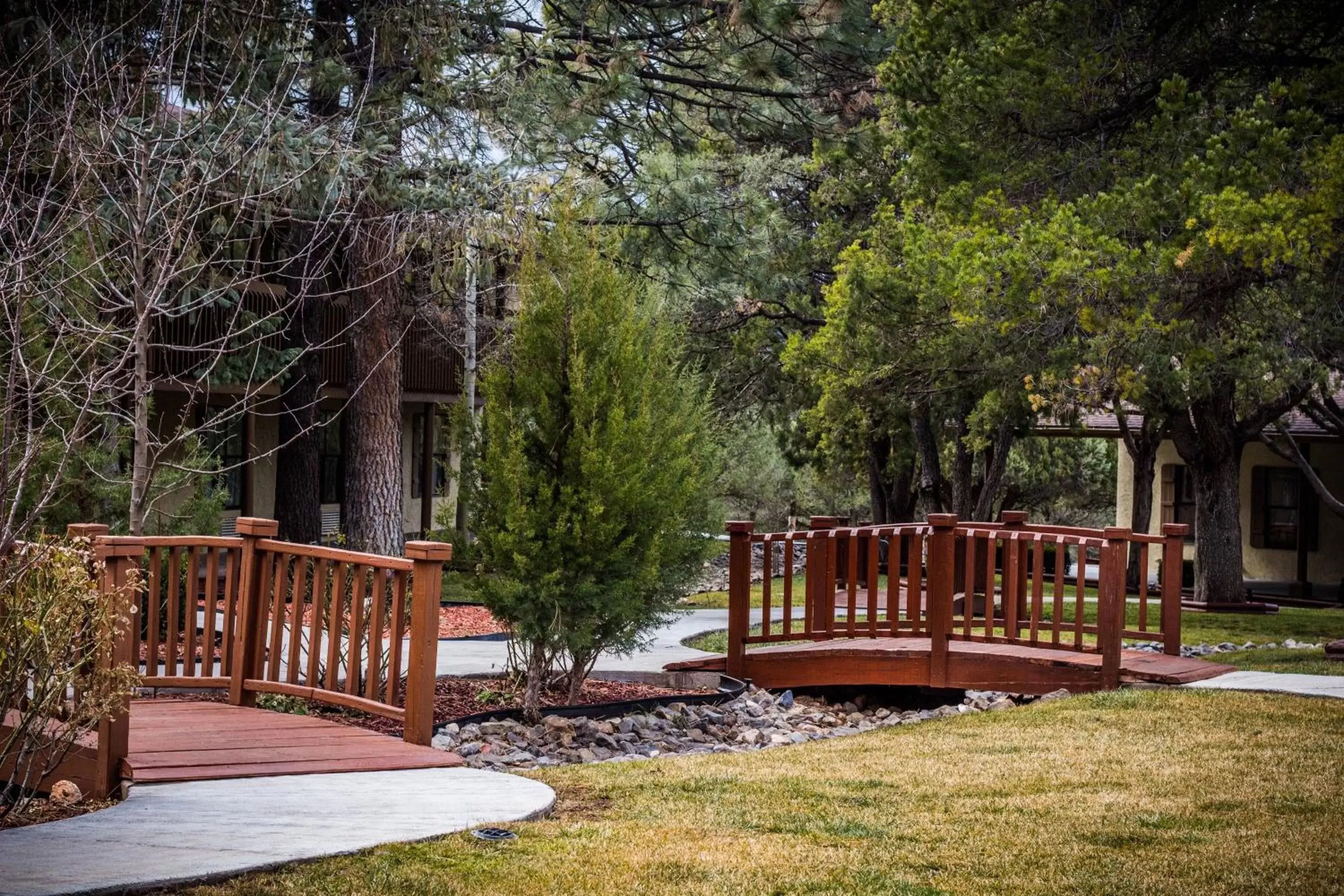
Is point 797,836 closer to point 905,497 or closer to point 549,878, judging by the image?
point 549,878

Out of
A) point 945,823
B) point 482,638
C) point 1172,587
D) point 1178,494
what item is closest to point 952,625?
point 1172,587

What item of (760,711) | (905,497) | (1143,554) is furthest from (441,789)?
(905,497)

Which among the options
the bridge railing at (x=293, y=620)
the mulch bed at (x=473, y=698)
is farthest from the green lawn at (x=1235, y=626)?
the bridge railing at (x=293, y=620)

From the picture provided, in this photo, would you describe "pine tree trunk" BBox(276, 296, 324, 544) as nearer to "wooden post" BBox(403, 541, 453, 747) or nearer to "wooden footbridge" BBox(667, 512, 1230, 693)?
"wooden footbridge" BBox(667, 512, 1230, 693)

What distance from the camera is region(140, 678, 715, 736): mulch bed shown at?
9875 mm

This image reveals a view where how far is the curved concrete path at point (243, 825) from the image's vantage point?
4.97 m

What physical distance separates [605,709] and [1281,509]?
19616 millimetres

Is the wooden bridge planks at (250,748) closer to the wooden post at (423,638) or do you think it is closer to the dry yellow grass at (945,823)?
the wooden post at (423,638)

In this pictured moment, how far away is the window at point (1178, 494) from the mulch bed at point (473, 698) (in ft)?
58.8

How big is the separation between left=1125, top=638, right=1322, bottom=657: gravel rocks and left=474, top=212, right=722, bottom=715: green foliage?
666cm

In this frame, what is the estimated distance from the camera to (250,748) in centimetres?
751

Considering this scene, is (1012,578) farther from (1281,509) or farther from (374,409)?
(1281,509)

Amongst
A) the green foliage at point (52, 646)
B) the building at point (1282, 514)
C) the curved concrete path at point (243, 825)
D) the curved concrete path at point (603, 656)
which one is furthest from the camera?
the building at point (1282, 514)

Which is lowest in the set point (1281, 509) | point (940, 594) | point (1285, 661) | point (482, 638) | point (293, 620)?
point (482, 638)
